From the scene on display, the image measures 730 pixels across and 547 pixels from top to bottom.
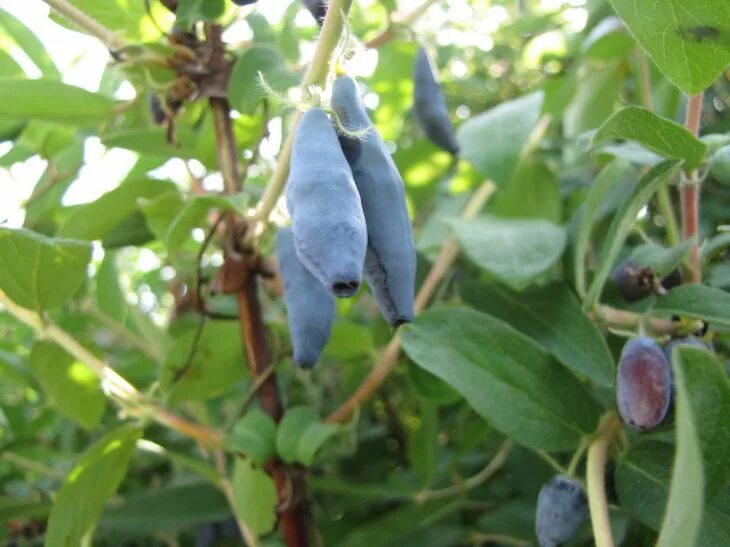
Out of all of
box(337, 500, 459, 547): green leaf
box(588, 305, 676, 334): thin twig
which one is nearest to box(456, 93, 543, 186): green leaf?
box(588, 305, 676, 334): thin twig

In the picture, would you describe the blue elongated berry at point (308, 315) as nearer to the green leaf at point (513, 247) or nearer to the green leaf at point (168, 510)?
the green leaf at point (513, 247)

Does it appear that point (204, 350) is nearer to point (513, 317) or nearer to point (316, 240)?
point (513, 317)

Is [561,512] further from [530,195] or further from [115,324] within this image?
[115,324]

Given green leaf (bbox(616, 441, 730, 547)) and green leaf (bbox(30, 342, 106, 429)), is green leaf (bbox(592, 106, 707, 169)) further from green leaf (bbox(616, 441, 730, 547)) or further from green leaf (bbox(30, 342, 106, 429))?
green leaf (bbox(30, 342, 106, 429))

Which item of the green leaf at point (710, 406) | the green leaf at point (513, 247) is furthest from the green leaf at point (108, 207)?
the green leaf at point (710, 406)

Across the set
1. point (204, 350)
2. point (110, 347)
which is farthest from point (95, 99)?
point (110, 347)

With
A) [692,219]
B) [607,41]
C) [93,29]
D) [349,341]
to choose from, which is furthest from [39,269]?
[607,41]

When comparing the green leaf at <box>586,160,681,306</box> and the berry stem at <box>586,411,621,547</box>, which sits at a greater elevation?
the green leaf at <box>586,160,681,306</box>
